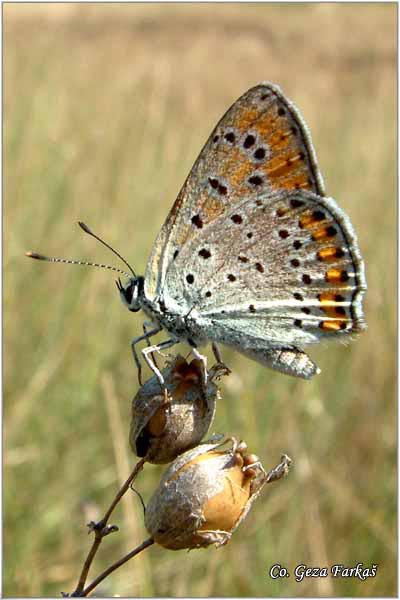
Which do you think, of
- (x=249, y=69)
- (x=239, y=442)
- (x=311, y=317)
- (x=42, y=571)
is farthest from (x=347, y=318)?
(x=249, y=69)

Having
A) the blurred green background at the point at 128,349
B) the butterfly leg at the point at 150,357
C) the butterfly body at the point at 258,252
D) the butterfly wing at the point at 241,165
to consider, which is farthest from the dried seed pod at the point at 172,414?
the blurred green background at the point at 128,349

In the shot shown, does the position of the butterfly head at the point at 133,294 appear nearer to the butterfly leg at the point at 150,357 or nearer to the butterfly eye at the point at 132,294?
the butterfly eye at the point at 132,294

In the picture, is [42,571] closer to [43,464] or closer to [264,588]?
[43,464]

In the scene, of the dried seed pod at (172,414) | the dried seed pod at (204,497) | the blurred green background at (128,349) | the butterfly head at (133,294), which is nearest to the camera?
the dried seed pod at (204,497)

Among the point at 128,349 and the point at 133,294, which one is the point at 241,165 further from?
the point at 128,349

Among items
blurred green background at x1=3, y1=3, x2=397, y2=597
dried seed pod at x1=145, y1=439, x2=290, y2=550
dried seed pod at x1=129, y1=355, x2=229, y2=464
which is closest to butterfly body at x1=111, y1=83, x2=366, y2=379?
dried seed pod at x1=129, y1=355, x2=229, y2=464

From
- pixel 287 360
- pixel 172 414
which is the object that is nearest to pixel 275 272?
pixel 287 360
